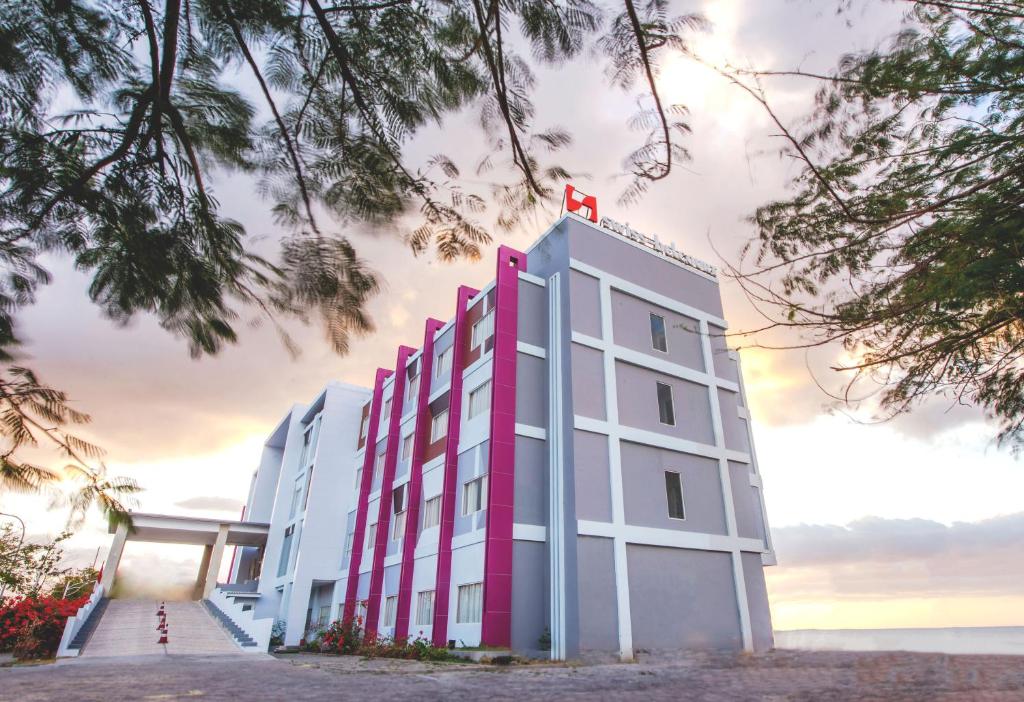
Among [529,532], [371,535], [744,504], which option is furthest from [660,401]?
[371,535]

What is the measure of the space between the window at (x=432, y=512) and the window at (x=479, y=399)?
2.85 meters

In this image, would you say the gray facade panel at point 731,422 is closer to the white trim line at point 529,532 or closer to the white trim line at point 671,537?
the white trim line at point 671,537

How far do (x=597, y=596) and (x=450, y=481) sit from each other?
17.1ft

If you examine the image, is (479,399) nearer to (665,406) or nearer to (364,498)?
(665,406)

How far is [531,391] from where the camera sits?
612 inches

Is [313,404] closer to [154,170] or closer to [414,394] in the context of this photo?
[414,394]

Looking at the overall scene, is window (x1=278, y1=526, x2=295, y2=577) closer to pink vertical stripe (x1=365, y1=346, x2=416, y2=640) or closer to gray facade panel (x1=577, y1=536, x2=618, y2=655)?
pink vertical stripe (x1=365, y1=346, x2=416, y2=640)

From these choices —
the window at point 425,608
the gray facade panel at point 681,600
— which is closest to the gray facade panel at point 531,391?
the gray facade panel at point 681,600

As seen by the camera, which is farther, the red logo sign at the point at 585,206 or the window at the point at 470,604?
the red logo sign at the point at 585,206

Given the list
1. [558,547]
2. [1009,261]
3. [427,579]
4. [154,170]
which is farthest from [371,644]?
[1009,261]

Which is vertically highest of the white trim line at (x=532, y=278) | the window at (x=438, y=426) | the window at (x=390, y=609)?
the white trim line at (x=532, y=278)

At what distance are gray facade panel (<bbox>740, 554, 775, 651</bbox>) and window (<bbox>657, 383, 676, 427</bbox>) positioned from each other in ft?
14.0

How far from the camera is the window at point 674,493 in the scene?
15.1 meters

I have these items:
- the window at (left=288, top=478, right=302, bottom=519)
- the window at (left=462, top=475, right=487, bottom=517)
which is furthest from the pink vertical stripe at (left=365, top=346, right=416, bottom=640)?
the window at (left=288, top=478, right=302, bottom=519)
